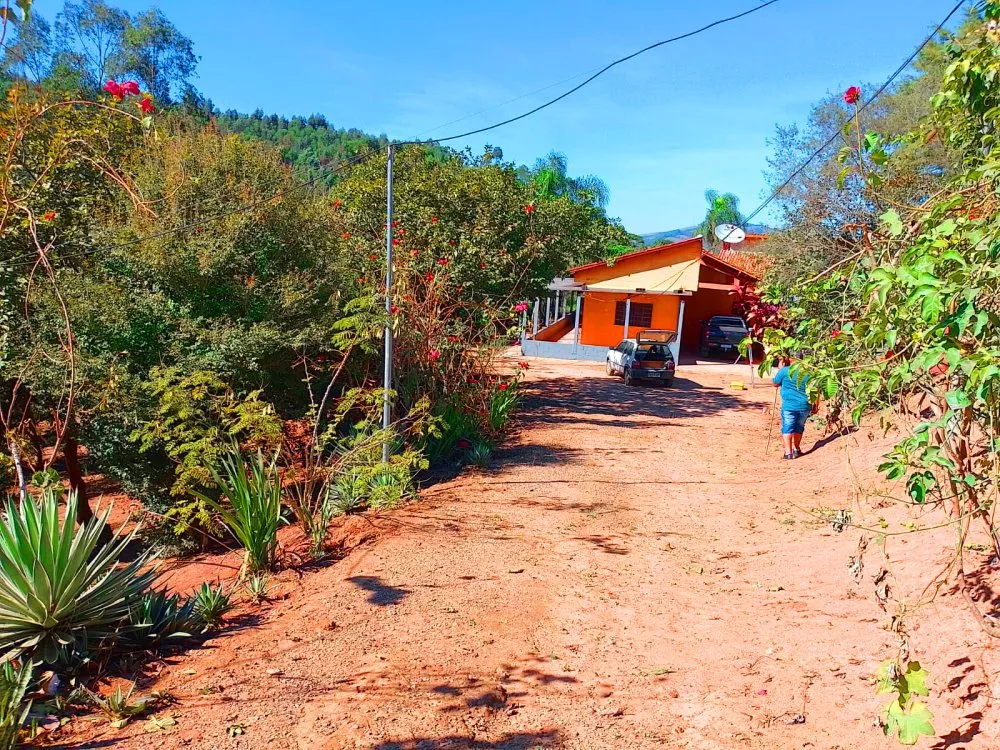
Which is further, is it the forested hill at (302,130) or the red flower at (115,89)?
the forested hill at (302,130)

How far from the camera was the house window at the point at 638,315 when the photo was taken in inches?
1091

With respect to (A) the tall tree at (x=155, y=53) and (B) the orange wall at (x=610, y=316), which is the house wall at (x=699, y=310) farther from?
(A) the tall tree at (x=155, y=53)

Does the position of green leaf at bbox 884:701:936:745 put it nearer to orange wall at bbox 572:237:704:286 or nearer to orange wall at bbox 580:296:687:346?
orange wall at bbox 572:237:704:286

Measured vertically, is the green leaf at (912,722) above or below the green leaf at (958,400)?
below

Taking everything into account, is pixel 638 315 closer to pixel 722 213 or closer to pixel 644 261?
pixel 644 261

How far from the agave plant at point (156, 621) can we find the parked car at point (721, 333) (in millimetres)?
25890

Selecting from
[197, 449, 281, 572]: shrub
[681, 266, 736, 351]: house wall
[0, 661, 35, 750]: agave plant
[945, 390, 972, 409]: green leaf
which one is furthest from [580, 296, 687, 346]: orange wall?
[0, 661, 35, 750]: agave plant

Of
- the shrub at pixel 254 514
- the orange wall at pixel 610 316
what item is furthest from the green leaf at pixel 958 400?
the orange wall at pixel 610 316

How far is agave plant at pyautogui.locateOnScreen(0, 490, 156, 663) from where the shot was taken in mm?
3943

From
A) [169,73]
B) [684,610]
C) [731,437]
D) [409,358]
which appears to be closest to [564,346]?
[731,437]

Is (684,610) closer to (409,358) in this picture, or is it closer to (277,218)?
(409,358)

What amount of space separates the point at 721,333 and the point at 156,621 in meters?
26.4

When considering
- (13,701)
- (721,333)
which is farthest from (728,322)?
(13,701)

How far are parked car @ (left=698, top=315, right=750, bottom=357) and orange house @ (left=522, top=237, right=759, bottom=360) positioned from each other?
1239mm
